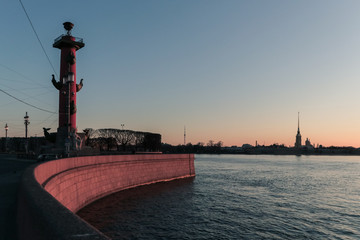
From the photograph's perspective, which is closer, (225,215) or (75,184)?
(75,184)

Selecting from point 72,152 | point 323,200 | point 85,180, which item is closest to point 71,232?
point 85,180

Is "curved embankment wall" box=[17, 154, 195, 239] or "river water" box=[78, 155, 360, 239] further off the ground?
"curved embankment wall" box=[17, 154, 195, 239]

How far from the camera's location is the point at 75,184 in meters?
A: 19.6

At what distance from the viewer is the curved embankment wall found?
3209 mm

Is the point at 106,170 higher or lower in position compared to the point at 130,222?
higher

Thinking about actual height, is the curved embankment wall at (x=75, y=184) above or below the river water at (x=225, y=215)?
above

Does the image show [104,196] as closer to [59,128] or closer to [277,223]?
[277,223]

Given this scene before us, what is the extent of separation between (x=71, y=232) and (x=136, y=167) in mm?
30947

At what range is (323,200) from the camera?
26.6 meters

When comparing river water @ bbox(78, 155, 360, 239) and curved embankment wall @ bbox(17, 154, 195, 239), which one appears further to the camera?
river water @ bbox(78, 155, 360, 239)

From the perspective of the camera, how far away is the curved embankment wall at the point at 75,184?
3209 millimetres

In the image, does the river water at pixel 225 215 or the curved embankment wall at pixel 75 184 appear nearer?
the curved embankment wall at pixel 75 184

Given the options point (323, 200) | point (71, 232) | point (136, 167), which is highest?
point (71, 232)

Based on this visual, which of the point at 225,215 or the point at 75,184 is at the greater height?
the point at 75,184
